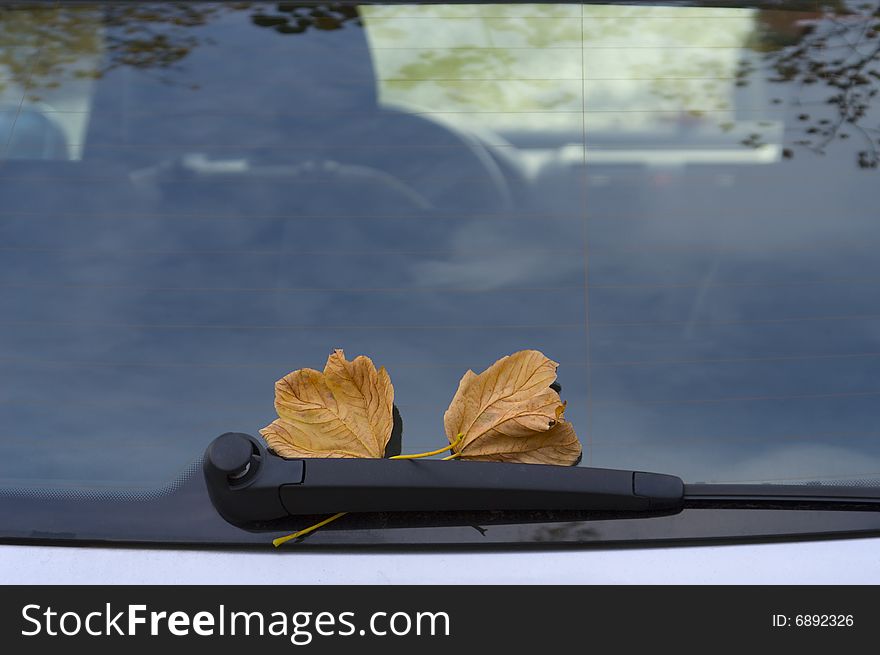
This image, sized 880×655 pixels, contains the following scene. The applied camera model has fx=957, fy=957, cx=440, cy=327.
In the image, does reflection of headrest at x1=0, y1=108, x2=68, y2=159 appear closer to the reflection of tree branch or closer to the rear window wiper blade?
the rear window wiper blade

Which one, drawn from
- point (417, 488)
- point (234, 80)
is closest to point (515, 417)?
point (417, 488)

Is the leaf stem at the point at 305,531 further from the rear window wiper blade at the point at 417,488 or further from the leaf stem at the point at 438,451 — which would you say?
the leaf stem at the point at 438,451

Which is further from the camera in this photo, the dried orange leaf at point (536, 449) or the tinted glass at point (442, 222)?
the tinted glass at point (442, 222)

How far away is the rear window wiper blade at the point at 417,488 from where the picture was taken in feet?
3.91

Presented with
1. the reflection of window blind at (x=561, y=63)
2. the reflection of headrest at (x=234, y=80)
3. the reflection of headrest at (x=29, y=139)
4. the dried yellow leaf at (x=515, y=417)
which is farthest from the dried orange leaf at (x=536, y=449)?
the reflection of headrest at (x=29, y=139)

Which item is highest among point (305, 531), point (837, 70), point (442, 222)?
point (837, 70)

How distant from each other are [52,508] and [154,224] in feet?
1.60

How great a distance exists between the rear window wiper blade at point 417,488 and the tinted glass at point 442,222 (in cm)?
9

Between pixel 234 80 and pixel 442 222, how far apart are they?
1.57 ft

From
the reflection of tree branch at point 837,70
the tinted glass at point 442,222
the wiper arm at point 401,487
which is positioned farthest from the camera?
the reflection of tree branch at point 837,70

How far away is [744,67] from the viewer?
1.66m

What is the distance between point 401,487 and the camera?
3.89 feet

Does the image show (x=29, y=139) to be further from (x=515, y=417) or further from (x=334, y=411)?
(x=515, y=417)

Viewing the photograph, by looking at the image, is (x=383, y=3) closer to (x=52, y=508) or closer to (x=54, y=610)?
(x=52, y=508)
